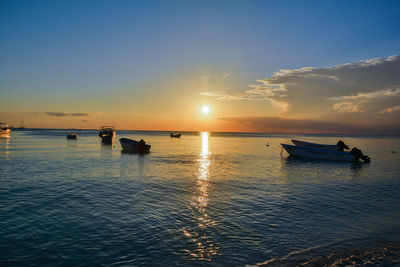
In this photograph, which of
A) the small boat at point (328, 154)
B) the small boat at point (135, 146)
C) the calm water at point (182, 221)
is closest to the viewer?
the calm water at point (182, 221)

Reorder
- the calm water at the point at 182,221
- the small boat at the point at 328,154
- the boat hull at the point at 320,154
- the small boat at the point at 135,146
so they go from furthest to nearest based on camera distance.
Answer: the small boat at the point at 135,146
the boat hull at the point at 320,154
the small boat at the point at 328,154
the calm water at the point at 182,221

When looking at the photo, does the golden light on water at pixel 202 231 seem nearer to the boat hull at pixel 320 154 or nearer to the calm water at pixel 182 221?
the calm water at pixel 182 221

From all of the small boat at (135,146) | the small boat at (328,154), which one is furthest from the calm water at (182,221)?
the small boat at (135,146)

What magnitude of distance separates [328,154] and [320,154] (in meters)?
1.31

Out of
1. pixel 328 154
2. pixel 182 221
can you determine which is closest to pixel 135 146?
pixel 328 154

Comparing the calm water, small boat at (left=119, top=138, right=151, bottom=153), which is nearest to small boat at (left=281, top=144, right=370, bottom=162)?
the calm water

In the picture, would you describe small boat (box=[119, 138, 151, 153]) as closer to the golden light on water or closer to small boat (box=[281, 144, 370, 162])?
small boat (box=[281, 144, 370, 162])

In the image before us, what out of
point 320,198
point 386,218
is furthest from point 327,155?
point 386,218

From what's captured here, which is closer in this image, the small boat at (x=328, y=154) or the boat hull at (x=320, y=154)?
the small boat at (x=328, y=154)

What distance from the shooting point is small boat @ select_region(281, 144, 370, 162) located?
42338mm

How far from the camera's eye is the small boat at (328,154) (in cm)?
4234

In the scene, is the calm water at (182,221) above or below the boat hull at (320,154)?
below

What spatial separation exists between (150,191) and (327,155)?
3750 centimetres

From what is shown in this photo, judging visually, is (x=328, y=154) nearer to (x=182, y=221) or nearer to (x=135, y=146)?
(x=135, y=146)
